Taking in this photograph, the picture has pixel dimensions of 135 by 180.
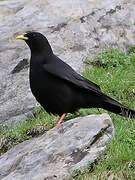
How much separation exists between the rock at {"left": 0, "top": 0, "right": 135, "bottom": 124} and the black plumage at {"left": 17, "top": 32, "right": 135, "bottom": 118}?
2.71 m

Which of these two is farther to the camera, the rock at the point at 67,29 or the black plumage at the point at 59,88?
the rock at the point at 67,29

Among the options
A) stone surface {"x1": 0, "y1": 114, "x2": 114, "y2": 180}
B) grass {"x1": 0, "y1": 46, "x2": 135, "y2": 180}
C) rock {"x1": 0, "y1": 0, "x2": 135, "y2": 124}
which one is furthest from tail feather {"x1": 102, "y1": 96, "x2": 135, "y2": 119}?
rock {"x1": 0, "y1": 0, "x2": 135, "y2": 124}

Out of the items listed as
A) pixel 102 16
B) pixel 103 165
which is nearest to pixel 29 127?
pixel 103 165

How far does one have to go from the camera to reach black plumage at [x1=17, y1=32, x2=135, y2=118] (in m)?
7.94

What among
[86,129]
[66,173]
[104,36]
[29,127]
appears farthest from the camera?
[104,36]

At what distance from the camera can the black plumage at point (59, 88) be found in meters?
7.94

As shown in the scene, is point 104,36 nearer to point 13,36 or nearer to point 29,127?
point 13,36

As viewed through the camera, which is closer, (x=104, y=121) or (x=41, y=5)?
(x=104, y=121)

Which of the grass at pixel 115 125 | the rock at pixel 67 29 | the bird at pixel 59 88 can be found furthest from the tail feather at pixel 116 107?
the rock at pixel 67 29

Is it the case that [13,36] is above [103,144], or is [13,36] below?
below

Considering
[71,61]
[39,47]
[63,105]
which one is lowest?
[71,61]

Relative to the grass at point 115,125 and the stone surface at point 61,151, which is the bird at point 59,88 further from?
the stone surface at point 61,151

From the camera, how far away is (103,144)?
21.4ft

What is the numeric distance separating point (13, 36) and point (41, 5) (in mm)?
1327
